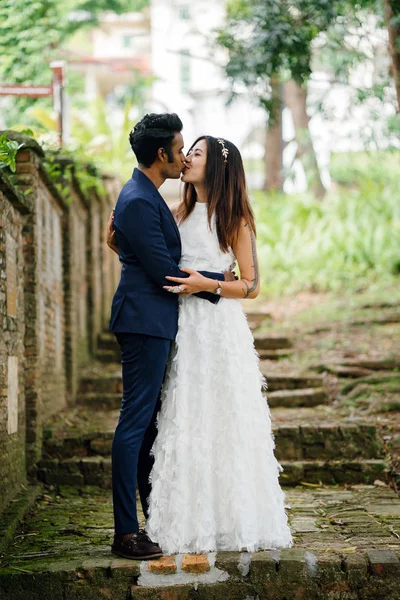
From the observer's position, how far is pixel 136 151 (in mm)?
3877

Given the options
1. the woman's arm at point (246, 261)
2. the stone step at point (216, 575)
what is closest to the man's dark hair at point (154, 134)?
the woman's arm at point (246, 261)

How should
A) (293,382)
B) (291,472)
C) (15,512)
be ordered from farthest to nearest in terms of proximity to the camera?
(293,382), (291,472), (15,512)

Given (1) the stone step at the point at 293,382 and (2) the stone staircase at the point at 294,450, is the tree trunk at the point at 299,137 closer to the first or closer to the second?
(1) the stone step at the point at 293,382

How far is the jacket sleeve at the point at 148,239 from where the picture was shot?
3697 mm

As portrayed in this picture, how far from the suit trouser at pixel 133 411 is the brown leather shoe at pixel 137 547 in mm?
39

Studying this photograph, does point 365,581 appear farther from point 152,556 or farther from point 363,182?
point 363,182

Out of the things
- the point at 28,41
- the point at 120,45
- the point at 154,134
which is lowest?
the point at 154,134

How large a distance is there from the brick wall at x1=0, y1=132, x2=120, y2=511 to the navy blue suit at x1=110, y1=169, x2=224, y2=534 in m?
1.07

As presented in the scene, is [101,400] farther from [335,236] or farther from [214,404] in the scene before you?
[335,236]

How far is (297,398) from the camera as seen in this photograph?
23.1 ft

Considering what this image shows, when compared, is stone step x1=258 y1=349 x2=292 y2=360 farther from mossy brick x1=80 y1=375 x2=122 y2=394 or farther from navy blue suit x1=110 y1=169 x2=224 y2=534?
navy blue suit x1=110 y1=169 x2=224 y2=534

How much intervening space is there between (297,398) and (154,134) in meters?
3.80

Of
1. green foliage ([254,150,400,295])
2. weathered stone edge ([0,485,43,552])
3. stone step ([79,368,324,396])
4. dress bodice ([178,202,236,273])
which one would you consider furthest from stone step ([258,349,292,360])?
dress bodice ([178,202,236,273])

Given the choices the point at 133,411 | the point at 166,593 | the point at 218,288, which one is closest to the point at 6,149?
the point at 218,288
